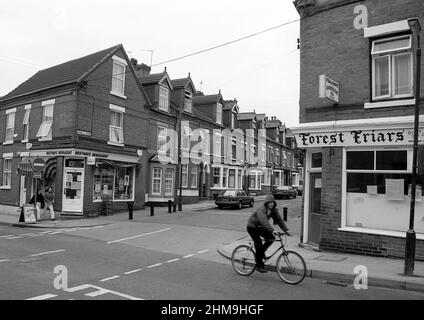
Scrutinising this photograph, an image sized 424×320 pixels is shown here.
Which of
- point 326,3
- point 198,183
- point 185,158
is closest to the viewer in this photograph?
point 326,3

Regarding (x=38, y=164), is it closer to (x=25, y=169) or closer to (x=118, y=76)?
(x=25, y=169)

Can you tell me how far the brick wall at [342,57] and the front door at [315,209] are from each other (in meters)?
1.95

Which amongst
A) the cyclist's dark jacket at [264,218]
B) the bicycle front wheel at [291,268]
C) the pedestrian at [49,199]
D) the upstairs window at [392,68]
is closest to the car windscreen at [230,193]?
the pedestrian at [49,199]

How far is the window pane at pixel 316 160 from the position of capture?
13109 millimetres

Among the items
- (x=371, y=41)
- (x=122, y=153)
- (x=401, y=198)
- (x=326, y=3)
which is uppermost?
(x=326, y=3)

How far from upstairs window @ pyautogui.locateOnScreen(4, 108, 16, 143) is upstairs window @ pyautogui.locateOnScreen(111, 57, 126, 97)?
708 centimetres

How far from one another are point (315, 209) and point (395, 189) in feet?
9.01

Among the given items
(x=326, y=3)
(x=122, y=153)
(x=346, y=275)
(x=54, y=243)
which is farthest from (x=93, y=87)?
(x=346, y=275)

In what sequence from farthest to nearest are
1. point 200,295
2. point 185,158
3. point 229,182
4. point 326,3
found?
point 229,182 → point 185,158 → point 326,3 → point 200,295

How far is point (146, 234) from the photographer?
16.5m

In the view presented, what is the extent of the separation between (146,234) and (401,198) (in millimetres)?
9442

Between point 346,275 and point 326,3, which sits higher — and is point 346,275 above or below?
below

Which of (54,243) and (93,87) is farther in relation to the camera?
(93,87)

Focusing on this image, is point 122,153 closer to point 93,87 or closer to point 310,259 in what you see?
point 93,87
